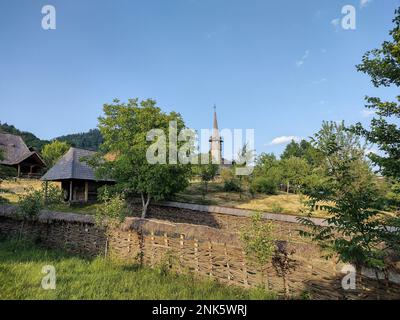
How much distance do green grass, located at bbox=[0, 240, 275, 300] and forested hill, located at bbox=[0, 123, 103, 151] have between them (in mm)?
62416

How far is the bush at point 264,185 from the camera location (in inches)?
1332

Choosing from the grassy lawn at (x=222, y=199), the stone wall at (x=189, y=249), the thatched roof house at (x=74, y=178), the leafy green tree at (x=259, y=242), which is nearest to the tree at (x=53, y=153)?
the grassy lawn at (x=222, y=199)

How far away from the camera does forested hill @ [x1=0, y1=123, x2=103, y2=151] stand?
74.4m

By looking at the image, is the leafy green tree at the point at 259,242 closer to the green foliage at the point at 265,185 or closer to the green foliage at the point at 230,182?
the green foliage at the point at 265,185

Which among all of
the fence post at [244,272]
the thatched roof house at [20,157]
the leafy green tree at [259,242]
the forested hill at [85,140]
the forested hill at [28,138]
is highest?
the forested hill at [85,140]

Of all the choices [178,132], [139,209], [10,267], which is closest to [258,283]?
[10,267]

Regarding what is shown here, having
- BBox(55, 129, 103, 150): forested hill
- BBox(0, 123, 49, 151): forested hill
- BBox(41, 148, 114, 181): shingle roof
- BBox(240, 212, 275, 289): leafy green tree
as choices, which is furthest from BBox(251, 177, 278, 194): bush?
BBox(55, 129, 103, 150): forested hill

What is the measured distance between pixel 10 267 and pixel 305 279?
31.7 feet

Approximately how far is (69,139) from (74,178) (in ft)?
411

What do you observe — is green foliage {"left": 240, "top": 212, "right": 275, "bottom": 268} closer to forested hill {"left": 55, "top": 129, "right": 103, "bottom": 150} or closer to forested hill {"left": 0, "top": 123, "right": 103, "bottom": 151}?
forested hill {"left": 0, "top": 123, "right": 103, "bottom": 151}

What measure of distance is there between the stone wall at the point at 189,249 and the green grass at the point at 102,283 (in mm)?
428

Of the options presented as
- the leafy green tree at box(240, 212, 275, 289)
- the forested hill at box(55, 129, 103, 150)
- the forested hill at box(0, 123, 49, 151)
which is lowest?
the leafy green tree at box(240, 212, 275, 289)

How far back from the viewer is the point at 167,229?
9.84 meters
